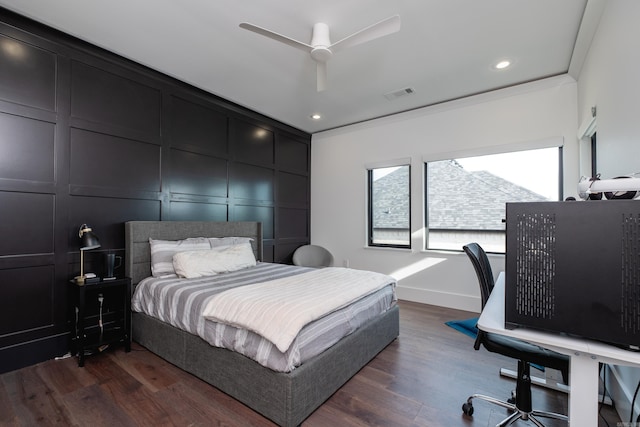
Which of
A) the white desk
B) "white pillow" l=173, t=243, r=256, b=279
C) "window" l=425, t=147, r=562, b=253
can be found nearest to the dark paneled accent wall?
"white pillow" l=173, t=243, r=256, b=279

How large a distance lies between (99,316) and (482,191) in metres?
4.67

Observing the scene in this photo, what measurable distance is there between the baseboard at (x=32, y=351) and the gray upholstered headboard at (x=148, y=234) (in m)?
0.71

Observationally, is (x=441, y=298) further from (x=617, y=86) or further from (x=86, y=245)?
(x=86, y=245)

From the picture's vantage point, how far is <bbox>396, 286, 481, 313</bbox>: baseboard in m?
3.75

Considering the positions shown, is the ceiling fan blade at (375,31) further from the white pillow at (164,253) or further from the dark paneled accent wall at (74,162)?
the white pillow at (164,253)

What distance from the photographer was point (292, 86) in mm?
3584

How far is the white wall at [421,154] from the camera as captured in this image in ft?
11.0

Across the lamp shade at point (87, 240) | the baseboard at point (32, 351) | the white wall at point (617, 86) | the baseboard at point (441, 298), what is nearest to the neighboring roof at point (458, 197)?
the baseboard at point (441, 298)

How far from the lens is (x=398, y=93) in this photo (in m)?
3.76

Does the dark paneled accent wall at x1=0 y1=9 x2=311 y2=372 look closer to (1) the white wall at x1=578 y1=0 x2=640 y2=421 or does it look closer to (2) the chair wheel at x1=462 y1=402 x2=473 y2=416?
(2) the chair wheel at x1=462 y1=402 x2=473 y2=416

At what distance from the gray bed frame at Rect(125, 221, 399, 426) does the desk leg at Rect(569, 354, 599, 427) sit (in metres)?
1.26

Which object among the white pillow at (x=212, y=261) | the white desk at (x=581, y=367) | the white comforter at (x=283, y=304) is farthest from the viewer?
the white pillow at (x=212, y=261)

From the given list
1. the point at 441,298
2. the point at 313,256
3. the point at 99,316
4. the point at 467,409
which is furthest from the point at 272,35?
the point at 441,298

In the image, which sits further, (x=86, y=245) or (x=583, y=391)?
(x=86, y=245)
